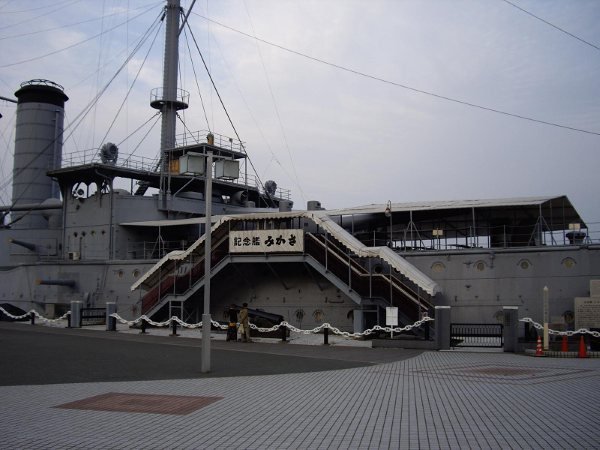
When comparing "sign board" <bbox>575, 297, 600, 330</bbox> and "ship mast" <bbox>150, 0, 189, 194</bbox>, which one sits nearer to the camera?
"sign board" <bbox>575, 297, 600, 330</bbox>

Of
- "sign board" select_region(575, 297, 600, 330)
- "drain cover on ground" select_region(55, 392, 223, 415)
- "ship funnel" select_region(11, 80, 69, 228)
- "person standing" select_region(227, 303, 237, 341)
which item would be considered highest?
"ship funnel" select_region(11, 80, 69, 228)

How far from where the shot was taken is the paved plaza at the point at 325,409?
30.4ft

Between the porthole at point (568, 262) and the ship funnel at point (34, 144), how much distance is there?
40.7 m

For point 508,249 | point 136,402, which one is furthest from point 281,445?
point 508,249

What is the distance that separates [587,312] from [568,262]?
2.92 metres

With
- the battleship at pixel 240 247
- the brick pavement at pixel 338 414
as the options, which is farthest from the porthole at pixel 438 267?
the brick pavement at pixel 338 414

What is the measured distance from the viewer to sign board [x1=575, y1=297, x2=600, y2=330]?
24.2 meters

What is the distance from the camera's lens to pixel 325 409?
1173 centimetres

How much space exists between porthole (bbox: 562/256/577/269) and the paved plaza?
8.52 meters

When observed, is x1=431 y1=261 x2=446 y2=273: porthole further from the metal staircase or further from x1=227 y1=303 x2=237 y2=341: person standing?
x1=227 y1=303 x2=237 y2=341: person standing

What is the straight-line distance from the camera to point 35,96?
50062mm

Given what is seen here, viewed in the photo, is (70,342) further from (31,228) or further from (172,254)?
(31,228)

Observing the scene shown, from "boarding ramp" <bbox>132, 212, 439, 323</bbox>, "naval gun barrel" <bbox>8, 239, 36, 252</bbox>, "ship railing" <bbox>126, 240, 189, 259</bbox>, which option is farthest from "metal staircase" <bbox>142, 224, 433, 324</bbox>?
"naval gun barrel" <bbox>8, 239, 36, 252</bbox>

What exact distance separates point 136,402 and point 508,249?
20.0 meters
